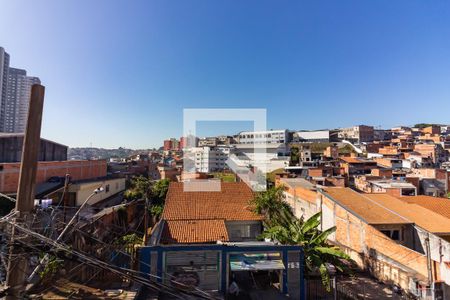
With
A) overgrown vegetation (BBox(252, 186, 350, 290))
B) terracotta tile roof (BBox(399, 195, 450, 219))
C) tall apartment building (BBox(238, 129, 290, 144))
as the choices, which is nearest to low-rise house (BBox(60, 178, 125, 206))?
overgrown vegetation (BBox(252, 186, 350, 290))

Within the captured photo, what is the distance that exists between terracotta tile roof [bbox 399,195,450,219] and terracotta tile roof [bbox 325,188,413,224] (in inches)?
141

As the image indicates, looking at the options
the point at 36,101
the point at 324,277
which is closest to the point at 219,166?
the point at 324,277

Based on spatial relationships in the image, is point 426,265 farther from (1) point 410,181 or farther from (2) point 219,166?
(2) point 219,166

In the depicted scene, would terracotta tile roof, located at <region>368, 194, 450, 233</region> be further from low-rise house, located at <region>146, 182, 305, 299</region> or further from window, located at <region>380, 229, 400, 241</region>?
low-rise house, located at <region>146, 182, 305, 299</region>

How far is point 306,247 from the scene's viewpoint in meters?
9.95

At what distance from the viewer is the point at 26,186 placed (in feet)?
11.5

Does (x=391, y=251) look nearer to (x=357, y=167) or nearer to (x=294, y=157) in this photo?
(x=357, y=167)

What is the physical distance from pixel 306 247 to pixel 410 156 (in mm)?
48955

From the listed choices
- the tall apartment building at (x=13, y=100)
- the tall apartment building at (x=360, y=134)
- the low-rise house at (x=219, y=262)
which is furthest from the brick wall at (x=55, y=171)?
the tall apartment building at (x=360, y=134)

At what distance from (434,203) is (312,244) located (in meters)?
11.6

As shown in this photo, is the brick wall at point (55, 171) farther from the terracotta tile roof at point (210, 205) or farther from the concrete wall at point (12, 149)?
the terracotta tile roof at point (210, 205)

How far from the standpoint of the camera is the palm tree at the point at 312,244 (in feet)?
30.8

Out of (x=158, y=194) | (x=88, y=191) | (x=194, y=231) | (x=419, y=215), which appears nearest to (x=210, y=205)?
(x=194, y=231)

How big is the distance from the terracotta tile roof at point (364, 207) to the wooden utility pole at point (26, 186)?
42.4 feet
